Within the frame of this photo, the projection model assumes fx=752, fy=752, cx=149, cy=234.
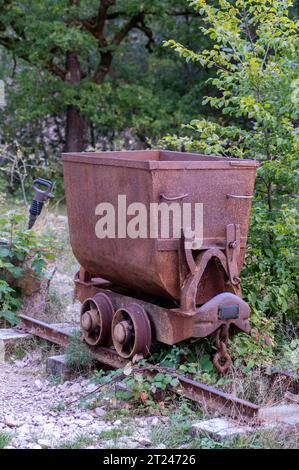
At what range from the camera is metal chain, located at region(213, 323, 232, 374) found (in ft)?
17.7

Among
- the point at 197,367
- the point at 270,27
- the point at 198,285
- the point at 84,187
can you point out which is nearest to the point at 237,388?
the point at 197,367

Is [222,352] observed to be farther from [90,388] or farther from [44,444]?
[44,444]

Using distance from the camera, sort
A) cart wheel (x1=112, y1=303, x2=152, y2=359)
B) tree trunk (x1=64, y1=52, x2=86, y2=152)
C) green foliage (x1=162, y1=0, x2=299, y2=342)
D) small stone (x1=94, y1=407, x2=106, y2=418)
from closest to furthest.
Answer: small stone (x1=94, y1=407, x2=106, y2=418), cart wheel (x1=112, y1=303, x2=152, y2=359), green foliage (x1=162, y1=0, x2=299, y2=342), tree trunk (x1=64, y1=52, x2=86, y2=152)

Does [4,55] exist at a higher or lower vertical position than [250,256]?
higher

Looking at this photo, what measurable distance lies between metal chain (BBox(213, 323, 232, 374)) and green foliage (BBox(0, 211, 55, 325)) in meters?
2.73

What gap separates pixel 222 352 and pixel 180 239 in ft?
2.91

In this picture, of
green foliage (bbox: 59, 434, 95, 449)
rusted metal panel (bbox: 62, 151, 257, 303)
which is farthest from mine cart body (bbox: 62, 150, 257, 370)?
green foliage (bbox: 59, 434, 95, 449)

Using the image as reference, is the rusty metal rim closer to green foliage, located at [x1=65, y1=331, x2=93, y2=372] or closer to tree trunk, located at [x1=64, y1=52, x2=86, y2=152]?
green foliage, located at [x1=65, y1=331, x2=93, y2=372]

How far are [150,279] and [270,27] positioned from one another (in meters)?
2.53

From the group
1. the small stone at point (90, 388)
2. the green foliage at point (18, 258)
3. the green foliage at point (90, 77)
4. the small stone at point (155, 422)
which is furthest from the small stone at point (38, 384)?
the green foliage at point (90, 77)

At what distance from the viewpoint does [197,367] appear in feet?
18.1

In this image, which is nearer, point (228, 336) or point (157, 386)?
point (157, 386)

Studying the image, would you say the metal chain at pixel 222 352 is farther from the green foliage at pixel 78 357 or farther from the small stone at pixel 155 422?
the green foliage at pixel 78 357

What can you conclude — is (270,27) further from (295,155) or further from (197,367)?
(197,367)
